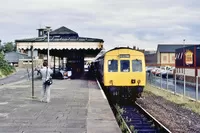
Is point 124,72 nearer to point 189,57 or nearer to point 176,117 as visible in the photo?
point 176,117

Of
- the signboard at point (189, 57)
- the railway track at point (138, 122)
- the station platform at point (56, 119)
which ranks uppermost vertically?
the signboard at point (189, 57)

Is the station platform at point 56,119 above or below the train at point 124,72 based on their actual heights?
below

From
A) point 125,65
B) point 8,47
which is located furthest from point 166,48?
point 125,65

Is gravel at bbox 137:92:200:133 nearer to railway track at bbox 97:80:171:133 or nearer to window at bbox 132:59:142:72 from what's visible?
railway track at bbox 97:80:171:133

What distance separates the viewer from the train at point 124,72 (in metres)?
18.9

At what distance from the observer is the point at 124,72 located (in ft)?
62.2

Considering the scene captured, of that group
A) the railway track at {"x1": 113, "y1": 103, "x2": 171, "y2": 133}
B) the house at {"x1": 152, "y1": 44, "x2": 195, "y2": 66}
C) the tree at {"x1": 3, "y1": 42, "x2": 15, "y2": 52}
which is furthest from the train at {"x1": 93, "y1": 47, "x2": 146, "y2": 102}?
the tree at {"x1": 3, "y1": 42, "x2": 15, "y2": 52}

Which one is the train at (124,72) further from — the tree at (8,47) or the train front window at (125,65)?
the tree at (8,47)

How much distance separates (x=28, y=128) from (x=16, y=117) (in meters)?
1.78

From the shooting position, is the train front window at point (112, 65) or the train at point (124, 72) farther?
the train front window at point (112, 65)

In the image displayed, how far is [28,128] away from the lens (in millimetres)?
8320

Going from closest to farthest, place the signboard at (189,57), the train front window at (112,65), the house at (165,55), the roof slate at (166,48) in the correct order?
the train front window at (112,65) < the signboard at (189,57) < the house at (165,55) < the roof slate at (166,48)

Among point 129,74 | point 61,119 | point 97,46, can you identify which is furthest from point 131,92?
point 97,46

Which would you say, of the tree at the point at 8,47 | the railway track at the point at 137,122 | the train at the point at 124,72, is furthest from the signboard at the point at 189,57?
the tree at the point at 8,47
